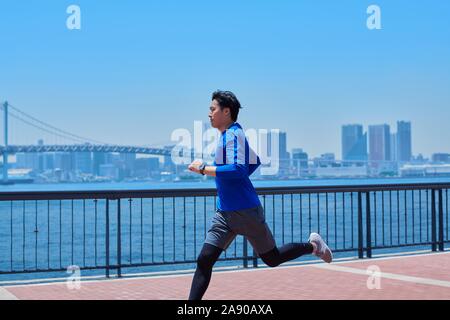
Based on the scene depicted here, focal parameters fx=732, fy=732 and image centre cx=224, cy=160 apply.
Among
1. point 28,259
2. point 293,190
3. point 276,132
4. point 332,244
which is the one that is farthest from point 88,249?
point 276,132

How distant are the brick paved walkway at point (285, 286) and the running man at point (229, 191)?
1579 mm

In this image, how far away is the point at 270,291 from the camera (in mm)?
7301

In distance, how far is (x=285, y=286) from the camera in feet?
24.9

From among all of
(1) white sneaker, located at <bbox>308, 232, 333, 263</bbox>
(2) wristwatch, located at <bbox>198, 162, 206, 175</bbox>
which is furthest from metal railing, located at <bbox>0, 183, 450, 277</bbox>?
(2) wristwatch, located at <bbox>198, 162, 206, 175</bbox>

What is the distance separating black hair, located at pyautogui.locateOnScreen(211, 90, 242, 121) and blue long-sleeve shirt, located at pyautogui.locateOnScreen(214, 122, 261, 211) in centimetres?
10

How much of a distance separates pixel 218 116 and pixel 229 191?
0.56 meters

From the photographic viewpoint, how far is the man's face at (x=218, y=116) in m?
5.41

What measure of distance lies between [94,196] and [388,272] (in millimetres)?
3560

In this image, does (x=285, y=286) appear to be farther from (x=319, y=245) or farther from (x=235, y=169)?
(x=235, y=169)

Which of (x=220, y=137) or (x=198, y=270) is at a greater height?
(x=220, y=137)

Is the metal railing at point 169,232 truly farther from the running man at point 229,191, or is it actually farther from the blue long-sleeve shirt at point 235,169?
the blue long-sleeve shirt at point 235,169

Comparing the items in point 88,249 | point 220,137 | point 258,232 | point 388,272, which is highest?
point 220,137

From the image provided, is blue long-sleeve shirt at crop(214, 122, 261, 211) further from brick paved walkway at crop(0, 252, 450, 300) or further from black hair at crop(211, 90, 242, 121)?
brick paved walkway at crop(0, 252, 450, 300)
